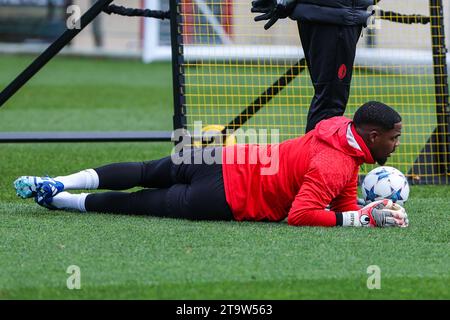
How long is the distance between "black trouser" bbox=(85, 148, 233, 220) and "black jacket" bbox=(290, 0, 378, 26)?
1205 millimetres

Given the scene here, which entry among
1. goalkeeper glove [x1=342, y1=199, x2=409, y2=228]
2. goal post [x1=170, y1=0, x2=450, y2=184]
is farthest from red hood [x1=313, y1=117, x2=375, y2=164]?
goal post [x1=170, y1=0, x2=450, y2=184]

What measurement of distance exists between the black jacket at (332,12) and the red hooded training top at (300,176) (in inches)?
37.0

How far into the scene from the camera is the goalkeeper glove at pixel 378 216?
641cm

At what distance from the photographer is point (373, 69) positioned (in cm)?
1083

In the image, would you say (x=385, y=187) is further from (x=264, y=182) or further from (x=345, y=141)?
(x=264, y=182)

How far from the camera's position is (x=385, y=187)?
6.95 m

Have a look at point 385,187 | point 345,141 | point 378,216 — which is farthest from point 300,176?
point 385,187

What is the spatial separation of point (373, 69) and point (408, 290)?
19.8 ft

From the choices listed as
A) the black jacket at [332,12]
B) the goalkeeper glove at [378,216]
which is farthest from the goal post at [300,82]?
the goalkeeper glove at [378,216]

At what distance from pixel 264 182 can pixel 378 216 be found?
0.70m

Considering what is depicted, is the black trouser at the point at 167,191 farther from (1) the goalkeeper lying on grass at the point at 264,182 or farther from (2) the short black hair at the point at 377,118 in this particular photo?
(2) the short black hair at the point at 377,118

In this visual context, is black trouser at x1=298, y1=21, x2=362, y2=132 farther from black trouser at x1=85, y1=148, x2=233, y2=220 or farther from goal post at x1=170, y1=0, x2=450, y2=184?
goal post at x1=170, y1=0, x2=450, y2=184

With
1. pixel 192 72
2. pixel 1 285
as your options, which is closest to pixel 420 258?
pixel 1 285
